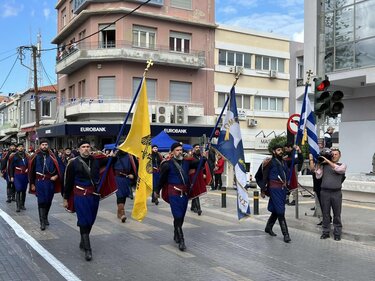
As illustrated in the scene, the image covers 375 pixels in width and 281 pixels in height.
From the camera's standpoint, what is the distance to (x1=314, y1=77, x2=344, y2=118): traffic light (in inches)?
453

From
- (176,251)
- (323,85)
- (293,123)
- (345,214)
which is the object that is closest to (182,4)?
(293,123)

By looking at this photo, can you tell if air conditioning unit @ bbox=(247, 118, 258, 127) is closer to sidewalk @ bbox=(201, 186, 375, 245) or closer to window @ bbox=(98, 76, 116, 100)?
window @ bbox=(98, 76, 116, 100)

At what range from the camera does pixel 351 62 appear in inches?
736

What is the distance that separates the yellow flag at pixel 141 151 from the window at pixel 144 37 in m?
24.5

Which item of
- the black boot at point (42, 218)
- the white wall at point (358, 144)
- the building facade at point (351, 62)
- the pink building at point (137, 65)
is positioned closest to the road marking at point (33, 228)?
the black boot at point (42, 218)

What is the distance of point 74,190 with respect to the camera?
25.6 ft

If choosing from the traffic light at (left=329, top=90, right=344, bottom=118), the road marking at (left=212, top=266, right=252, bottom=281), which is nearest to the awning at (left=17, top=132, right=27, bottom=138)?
the traffic light at (left=329, top=90, right=344, bottom=118)

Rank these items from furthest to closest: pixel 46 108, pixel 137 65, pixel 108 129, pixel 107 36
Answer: pixel 46 108 → pixel 107 36 → pixel 137 65 → pixel 108 129

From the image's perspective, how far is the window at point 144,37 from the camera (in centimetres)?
3244

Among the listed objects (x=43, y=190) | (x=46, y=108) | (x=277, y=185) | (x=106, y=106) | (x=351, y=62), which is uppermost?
(x=351, y=62)

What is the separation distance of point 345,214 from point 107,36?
2415 centimetres

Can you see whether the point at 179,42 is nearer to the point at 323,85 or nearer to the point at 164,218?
the point at 323,85

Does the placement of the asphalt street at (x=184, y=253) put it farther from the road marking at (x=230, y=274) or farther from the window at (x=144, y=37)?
the window at (x=144, y=37)

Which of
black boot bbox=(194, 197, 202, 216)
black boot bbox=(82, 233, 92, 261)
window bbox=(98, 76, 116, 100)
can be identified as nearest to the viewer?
black boot bbox=(82, 233, 92, 261)
